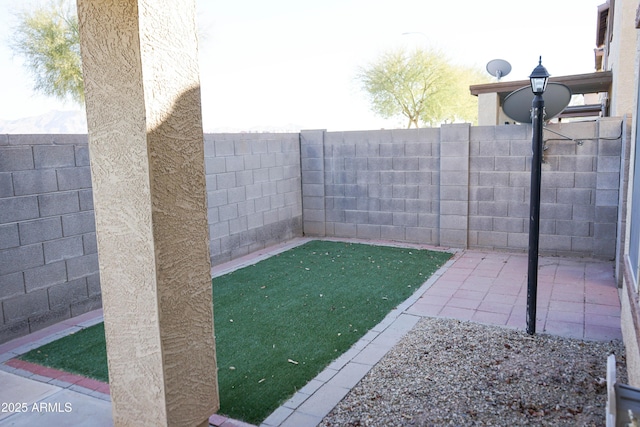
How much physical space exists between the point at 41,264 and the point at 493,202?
18.4ft

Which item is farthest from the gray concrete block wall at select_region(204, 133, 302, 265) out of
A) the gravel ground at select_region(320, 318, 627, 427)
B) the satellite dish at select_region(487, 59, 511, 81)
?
the satellite dish at select_region(487, 59, 511, 81)

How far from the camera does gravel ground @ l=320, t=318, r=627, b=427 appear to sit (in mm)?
2820

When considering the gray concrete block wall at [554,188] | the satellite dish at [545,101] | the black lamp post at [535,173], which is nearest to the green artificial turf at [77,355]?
the black lamp post at [535,173]

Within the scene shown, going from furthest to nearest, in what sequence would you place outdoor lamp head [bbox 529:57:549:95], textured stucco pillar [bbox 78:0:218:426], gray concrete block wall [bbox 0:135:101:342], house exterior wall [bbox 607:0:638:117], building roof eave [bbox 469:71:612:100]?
house exterior wall [bbox 607:0:638:117], building roof eave [bbox 469:71:612:100], gray concrete block wall [bbox 0:135:101:342], outdoor lamp head [bbox 529:57:549:95], textured stucco pillar [bbox 78:0:218:426]

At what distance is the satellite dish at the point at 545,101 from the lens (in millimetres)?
6184

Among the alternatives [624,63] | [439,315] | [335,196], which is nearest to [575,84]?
[624,63]

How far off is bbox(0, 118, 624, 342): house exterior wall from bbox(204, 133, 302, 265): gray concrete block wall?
0.02 m

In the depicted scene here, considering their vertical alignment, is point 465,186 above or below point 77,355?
above

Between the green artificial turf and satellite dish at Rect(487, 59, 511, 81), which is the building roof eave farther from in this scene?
the green artificial turf

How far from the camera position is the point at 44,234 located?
4.39 meters

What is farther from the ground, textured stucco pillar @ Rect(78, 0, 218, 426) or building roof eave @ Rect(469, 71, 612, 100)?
building roof eave @ Rect(469, 71, 612, 100)

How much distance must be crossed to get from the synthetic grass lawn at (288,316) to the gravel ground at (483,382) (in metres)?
0.49

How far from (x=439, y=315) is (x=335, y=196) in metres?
3.96

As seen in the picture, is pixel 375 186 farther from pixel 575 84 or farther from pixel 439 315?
pixel 575 84
